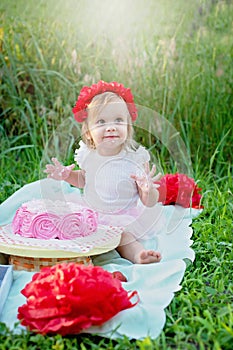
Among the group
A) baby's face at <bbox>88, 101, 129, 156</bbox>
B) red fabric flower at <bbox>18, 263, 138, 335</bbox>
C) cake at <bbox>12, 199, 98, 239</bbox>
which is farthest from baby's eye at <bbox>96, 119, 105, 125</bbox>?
red fabric flower at <bbox>18, 263, 138, 335</bbox>

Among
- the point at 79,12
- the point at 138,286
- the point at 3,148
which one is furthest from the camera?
the point at 79,12

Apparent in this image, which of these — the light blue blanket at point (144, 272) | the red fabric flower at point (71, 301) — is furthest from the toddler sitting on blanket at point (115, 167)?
the red fabric flower at point (71, 301)

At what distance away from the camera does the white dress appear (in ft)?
7.73

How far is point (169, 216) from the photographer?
2719mm

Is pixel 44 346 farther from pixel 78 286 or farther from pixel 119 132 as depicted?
pixel 119 132

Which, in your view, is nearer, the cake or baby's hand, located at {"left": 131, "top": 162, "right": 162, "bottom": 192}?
the cake

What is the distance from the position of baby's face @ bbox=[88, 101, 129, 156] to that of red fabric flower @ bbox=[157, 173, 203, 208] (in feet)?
1.74

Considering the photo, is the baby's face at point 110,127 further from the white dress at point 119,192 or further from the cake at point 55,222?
the cake at point 55,222

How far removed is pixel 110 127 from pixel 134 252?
497 mm

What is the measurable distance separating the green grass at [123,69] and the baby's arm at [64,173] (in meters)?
0.63

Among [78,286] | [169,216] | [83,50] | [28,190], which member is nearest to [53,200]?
[28,190]

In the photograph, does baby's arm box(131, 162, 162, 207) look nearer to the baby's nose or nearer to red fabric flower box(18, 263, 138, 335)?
the baby's nose

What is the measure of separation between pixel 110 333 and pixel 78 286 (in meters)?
0.16

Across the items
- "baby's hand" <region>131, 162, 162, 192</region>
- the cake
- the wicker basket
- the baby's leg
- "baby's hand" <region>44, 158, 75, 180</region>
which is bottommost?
the baby's leg
